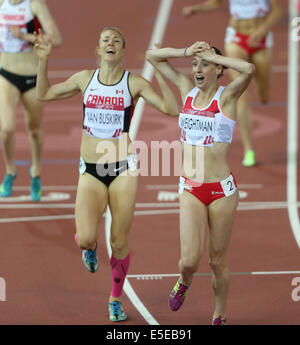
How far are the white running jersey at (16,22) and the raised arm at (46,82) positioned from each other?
291cm

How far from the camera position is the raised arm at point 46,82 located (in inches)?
378

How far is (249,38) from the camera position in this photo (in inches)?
565

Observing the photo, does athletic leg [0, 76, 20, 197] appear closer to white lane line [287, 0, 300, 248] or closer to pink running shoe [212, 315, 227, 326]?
white lane line [287, 0, 300, 248]

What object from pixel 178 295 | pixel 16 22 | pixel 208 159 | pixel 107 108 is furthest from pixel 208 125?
pixel 16 22

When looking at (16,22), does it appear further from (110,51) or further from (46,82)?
(110,51)

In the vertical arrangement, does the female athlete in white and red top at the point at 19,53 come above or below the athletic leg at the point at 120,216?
above

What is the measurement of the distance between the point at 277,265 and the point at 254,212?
1802 mm

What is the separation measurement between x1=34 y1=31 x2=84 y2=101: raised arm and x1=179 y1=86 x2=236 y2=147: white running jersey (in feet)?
4.15

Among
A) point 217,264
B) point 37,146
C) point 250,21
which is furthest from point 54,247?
point 250,21

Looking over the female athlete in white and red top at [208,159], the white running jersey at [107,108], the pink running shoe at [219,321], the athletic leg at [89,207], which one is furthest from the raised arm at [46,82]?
the pink running shoe at [219,321]

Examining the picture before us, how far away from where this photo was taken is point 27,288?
10.6 m

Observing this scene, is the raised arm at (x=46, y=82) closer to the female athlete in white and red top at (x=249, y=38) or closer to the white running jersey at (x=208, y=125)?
the white running jersey at (x=208, y=125)

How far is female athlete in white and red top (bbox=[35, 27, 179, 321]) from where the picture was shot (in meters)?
9.51

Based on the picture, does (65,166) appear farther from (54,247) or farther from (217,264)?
(217,264)
